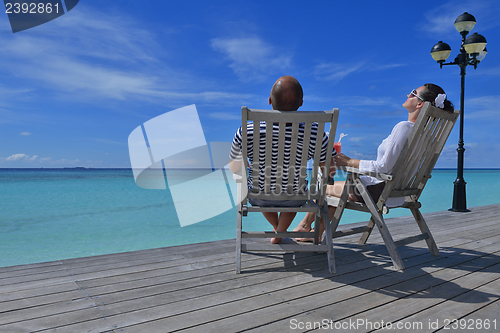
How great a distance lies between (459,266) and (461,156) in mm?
5026

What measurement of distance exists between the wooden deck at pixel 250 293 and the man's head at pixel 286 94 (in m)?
1.18

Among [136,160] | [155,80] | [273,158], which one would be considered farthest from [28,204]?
[155,80]

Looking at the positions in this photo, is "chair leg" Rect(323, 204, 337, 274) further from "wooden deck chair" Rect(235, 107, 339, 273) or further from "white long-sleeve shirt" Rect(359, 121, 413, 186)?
"white long-sleeve shirt" Rect(359, 121, 413, 186)

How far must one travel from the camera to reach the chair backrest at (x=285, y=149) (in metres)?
2.00

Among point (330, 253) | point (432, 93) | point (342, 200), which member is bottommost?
point (330, 253)

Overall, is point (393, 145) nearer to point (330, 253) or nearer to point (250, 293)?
point (330, 253)

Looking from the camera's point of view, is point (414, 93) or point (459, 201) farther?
point (459, 201)

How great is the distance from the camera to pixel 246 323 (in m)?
1.46

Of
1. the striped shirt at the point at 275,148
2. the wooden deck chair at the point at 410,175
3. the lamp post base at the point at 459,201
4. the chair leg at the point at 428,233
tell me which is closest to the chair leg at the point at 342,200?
the wooden deck chair at the point at 410,175

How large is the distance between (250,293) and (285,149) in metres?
0.97

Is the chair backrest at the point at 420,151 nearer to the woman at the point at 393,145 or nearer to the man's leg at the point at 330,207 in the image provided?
the woman at the point at 393,145

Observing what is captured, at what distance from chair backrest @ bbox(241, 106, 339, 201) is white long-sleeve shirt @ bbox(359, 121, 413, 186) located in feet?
1.36

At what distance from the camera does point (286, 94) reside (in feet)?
7.13

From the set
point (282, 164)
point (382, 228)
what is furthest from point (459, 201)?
point (282, 164)
